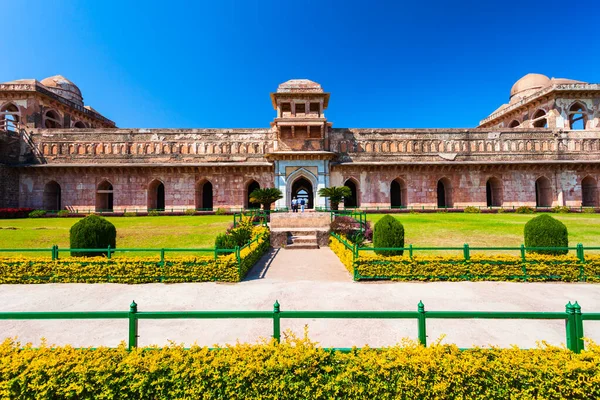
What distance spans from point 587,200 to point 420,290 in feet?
110

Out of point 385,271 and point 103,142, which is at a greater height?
point 103,142

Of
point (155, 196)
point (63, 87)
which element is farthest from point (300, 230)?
point (63, 87)

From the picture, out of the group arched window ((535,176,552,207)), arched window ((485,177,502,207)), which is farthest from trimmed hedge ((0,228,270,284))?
arched window ((535,176,552,207))

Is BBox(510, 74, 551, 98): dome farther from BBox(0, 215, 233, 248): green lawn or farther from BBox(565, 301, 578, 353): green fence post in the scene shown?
BBox(565, 301, 578, 353): green fence post

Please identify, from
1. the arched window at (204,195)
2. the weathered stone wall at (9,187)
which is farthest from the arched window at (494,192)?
the weathered stone wall at (9,187)

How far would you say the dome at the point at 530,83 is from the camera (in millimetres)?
36438

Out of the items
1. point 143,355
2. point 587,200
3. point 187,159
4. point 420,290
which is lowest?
point 420,290

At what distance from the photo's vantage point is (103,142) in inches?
1152

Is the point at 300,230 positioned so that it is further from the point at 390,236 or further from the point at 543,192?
the point at 543,192

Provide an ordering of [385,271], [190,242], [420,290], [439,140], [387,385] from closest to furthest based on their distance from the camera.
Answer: [387,385] < [420,290] < [385,271] < [190,242] < [439,140]

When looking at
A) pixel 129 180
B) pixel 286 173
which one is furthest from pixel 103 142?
pixel 286 173

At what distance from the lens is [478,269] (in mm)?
8891

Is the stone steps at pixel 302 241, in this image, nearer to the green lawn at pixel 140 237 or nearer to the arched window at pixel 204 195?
the green lawn at pixel 140 237

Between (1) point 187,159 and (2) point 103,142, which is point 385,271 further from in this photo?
(2) point 103,142
